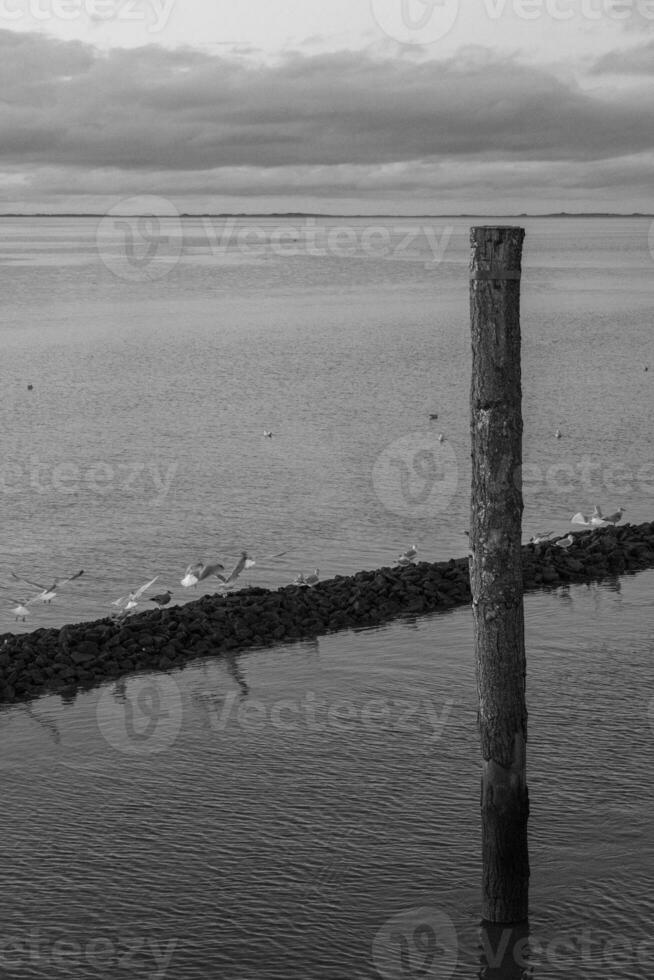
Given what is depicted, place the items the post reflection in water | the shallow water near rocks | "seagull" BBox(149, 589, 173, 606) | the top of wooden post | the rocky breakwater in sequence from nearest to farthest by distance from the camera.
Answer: the top of wooden post, the post reflection in water, the shallow water near rocks, the rocky breakwater, "seagull" BBox(149, 589, 173, 606)

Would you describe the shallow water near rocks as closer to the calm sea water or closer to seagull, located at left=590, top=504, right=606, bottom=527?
the calm sea water

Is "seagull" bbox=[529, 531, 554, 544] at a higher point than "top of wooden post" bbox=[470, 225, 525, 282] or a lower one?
lower

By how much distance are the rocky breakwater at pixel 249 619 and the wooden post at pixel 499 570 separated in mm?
8135

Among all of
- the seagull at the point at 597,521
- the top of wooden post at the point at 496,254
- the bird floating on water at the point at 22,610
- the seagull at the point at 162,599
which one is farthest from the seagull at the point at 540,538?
the top of wooden post at the point at 496,254

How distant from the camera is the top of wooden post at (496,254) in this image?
35.9ft

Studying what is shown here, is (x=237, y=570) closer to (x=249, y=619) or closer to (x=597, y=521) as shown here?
(x=249, y=619)

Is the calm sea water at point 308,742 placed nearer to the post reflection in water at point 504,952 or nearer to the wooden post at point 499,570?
the post reflection in water at point 504,952

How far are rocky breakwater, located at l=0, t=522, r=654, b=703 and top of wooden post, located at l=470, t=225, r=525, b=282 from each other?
9.48m

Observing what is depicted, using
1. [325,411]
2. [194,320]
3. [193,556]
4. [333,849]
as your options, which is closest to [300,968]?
[333,849]

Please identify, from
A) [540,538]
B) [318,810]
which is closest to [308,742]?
[318,810]

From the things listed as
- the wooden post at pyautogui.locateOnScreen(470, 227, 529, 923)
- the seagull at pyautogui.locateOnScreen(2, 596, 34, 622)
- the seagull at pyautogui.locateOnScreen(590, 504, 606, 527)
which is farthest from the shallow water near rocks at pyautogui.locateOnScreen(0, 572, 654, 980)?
the seagull at pyautogui.locateOnScreen(590, 504, 606, 527)

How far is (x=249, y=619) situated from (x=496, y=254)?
10581 mm

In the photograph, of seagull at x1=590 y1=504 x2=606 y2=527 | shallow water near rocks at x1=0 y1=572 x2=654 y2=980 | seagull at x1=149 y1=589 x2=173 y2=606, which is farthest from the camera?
seagull at x1=590 y1=504 x2=606 y2=527

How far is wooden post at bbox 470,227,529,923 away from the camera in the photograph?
11.1 metres
